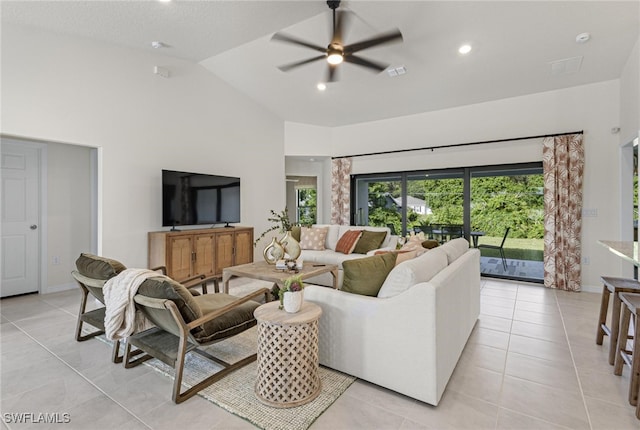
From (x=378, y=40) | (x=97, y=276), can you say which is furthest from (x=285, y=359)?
(x=378, y=40)

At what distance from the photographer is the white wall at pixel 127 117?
3.51 metres

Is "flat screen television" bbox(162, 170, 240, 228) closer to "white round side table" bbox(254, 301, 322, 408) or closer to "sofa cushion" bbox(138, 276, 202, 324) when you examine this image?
"sofa cushion" bbox(138, 276, 202, 324)

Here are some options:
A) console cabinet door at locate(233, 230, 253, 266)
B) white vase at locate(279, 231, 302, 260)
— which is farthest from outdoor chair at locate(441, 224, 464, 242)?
console cabinet door at locate(233, 230, 253, 266)

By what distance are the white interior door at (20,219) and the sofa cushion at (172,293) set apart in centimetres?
363

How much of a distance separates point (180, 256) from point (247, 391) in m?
2.91

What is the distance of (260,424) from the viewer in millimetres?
1777

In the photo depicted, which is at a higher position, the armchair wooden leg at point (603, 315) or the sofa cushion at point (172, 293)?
the sofa cushion at point (172, 293)

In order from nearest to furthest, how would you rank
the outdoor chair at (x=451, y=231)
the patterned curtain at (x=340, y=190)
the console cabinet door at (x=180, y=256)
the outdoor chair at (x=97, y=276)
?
the outdoor chair at (x=97, y=276) → the console cabinet door at (x=180, y=256) → the outdoor chair at (x=451, y=231) → the patterned curtain at (x=340, y=190)

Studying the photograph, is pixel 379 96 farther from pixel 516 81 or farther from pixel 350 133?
pixel 516 81

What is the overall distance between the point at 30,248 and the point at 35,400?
3.32 metres

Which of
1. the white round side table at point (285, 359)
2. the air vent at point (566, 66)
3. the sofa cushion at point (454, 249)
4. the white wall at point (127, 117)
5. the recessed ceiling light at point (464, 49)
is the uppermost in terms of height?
the recessed ceiling light at point (464, 49)

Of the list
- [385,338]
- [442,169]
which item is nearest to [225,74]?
[442,169]

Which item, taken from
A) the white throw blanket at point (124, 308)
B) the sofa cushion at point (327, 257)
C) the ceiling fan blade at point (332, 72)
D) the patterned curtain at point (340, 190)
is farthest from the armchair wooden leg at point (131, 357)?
the patterned curtain at point (340, 190)

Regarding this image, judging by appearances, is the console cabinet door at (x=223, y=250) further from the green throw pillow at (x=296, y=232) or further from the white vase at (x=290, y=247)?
the white vase at (x=290, y=247)
